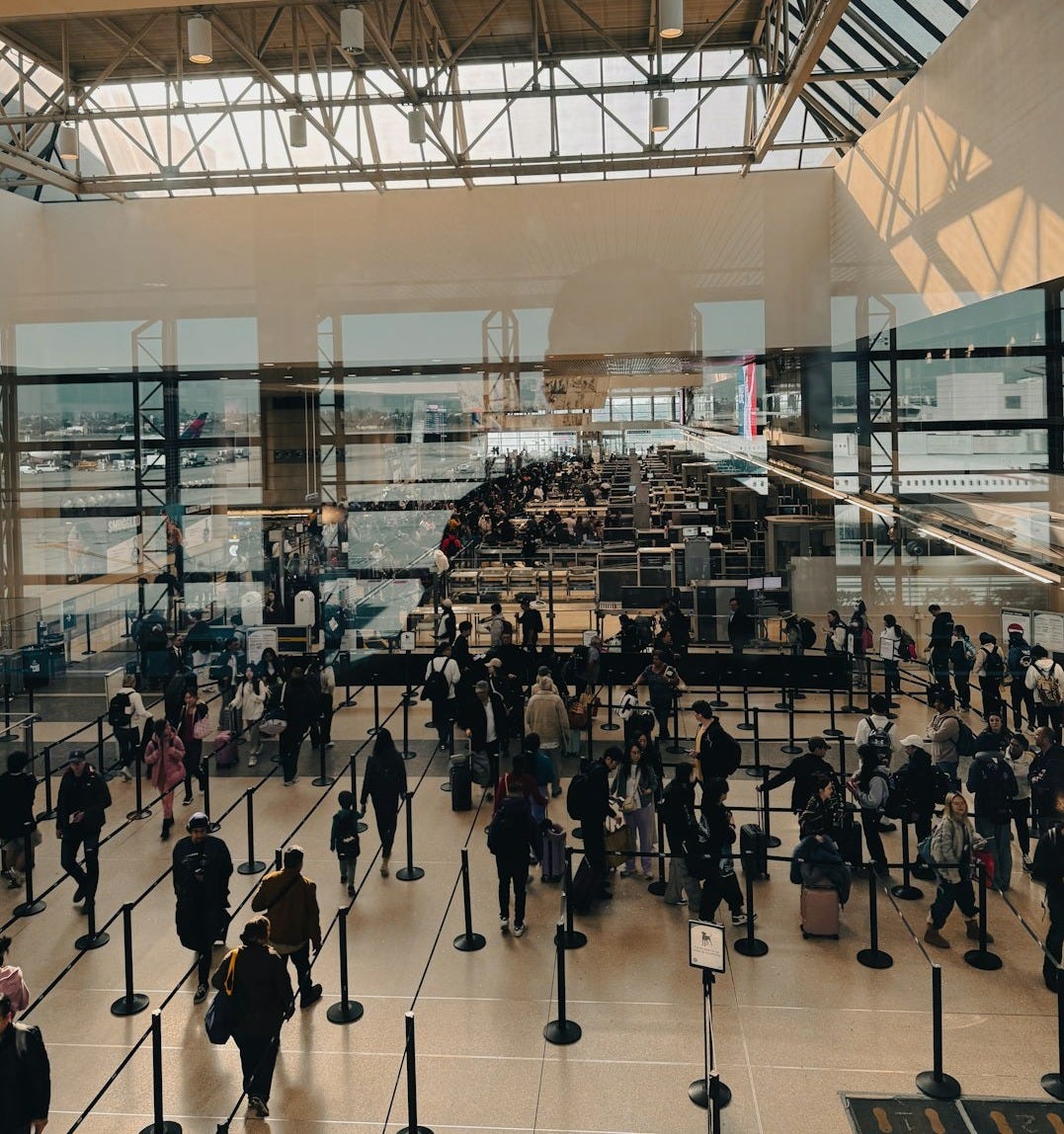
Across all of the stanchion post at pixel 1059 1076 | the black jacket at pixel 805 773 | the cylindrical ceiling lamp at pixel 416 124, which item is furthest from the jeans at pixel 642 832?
the cylindrical ceiling lamp at pixel 416 124

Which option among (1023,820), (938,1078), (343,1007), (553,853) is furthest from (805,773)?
(343,1007)

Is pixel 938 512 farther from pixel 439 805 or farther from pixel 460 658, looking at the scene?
pixel 439 805

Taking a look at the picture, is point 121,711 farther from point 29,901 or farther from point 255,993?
point 255,993

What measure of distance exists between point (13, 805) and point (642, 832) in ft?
19.2

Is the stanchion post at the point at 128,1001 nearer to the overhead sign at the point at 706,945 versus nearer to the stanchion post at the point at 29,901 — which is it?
the stanchion post at the point at 29,901

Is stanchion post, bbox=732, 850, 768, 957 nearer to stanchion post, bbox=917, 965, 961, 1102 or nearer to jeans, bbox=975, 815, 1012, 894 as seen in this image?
stanchion post, bbox=917, 965, 961, 1102

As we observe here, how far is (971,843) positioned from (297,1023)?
5.36 meters

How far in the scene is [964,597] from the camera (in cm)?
1714

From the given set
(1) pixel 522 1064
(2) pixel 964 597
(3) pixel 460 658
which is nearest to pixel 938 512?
(2) pixel 964 597

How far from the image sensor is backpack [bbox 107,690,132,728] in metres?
12.9

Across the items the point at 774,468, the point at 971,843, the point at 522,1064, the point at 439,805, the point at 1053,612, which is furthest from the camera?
the point at 774,468

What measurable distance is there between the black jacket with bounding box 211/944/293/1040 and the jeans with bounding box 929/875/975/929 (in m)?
5.20

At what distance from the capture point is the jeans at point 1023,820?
373 inches

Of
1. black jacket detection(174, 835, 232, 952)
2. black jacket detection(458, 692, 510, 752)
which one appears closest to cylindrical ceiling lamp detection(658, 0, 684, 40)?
black jacket detection(458, 692, 510, 752)
